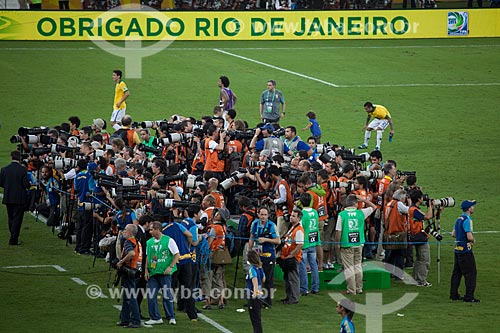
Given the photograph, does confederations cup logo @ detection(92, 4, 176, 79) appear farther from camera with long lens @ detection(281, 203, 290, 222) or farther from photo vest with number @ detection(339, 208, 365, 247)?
photo vest with number @ detection(339, 208, 365, 247)

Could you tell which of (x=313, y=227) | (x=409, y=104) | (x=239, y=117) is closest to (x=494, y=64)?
(x=409, y=104)

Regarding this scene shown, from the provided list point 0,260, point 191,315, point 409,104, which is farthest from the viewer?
point 409,104

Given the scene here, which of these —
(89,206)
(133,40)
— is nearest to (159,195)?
(89,206)

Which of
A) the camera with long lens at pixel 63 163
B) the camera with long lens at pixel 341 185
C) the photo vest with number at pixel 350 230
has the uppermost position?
the camera with long lens at pixel 63 163

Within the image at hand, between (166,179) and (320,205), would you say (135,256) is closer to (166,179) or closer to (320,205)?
(166,179)

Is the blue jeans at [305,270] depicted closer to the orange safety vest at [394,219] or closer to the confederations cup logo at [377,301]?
the confederations cup logo at [377,301]

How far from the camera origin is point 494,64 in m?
43.8

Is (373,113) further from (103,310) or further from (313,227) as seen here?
(103,310)

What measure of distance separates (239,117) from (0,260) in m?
15.0

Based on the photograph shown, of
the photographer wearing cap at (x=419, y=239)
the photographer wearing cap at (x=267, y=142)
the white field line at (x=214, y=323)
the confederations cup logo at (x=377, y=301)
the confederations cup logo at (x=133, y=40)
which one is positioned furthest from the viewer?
the confederations cup logo at (x=133, y=40)

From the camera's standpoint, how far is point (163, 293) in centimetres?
1689

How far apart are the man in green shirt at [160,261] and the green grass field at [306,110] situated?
25.8 inches

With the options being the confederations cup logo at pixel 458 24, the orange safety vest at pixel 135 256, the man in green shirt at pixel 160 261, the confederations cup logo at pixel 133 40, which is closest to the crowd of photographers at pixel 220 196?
the orange safety vest at pixel 135 256

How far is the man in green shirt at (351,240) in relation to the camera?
18641 mm
